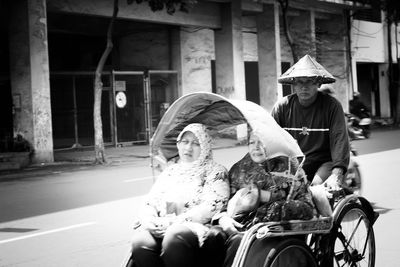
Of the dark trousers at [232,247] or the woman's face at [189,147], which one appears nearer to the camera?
the dark trousers at [232,247]

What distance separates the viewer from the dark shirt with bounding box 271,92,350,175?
17.1 feet

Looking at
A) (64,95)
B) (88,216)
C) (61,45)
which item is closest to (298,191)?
(88,216)

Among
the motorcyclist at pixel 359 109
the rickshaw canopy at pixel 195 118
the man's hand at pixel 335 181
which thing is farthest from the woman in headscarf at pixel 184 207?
the motorcyclist at pixel 359 109

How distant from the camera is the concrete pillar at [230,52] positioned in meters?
25.6

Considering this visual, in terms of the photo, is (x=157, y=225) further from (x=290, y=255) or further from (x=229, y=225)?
(x=290, y=255)

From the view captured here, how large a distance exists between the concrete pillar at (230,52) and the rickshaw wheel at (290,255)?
21.3 metres

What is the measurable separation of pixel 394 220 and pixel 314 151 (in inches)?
119

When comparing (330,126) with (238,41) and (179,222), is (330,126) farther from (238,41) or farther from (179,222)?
(238,41)

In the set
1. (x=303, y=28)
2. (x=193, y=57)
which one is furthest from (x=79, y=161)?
(x=303, y=28)

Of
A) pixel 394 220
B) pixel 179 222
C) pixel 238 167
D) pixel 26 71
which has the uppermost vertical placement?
pixel 26 71

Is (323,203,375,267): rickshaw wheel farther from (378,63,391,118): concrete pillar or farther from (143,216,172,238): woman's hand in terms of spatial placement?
(378,63,391,118): concrete pillar

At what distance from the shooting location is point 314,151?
5.33 meters

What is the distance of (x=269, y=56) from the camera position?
91.0 feet

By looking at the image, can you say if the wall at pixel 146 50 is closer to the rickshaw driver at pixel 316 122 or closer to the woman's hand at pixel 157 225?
the rickshaw driver at pixel 316 122
